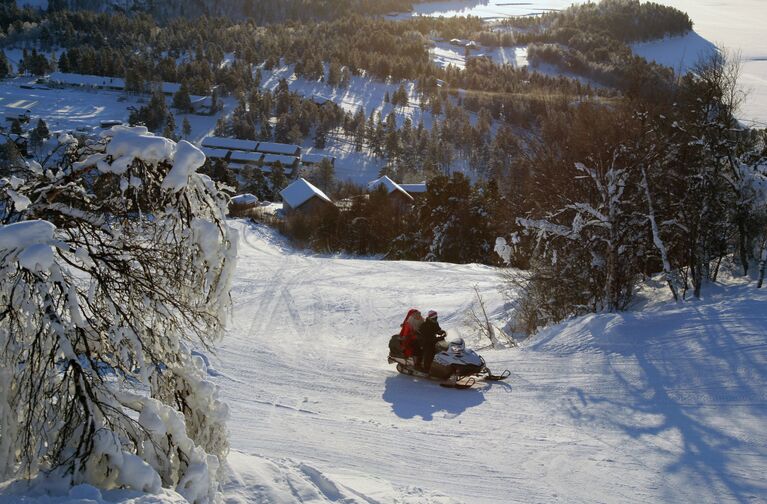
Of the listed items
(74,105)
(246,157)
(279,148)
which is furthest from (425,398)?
(74,105)

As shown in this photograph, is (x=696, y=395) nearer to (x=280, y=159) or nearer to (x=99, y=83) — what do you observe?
(x=280, y=159)

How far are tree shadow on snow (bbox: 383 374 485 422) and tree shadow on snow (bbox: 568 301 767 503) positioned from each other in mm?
1734

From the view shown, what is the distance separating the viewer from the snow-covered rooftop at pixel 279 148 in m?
84.3

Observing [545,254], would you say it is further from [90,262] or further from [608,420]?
[90,262]

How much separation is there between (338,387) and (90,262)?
24.7ft

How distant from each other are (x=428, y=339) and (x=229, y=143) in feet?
257

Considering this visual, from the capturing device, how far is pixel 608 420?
932 centimetres

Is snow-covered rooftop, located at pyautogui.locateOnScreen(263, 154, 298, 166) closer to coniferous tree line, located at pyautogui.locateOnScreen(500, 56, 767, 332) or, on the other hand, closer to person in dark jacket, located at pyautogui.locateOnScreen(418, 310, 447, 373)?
coniferous tree line, located at pyautogui.locateOnScreen(500, 56, 767, 332)

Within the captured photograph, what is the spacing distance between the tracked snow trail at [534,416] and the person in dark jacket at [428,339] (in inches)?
Result: 19.6

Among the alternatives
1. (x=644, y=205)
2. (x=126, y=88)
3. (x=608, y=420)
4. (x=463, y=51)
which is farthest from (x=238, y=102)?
(x=608, y=420)

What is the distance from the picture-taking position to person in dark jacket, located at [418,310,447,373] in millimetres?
11773

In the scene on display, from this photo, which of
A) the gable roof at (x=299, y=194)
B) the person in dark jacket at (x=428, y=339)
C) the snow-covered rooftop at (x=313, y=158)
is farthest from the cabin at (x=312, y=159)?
the person in dark jacket at (x=428, y=339)

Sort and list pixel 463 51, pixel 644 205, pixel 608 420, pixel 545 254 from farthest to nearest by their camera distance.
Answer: pixel 463 51 → pixel 545 254 → pixel 644 205 → pixel 608 420

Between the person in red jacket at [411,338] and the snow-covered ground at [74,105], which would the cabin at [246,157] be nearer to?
the snow-covered ground at [74,105]
